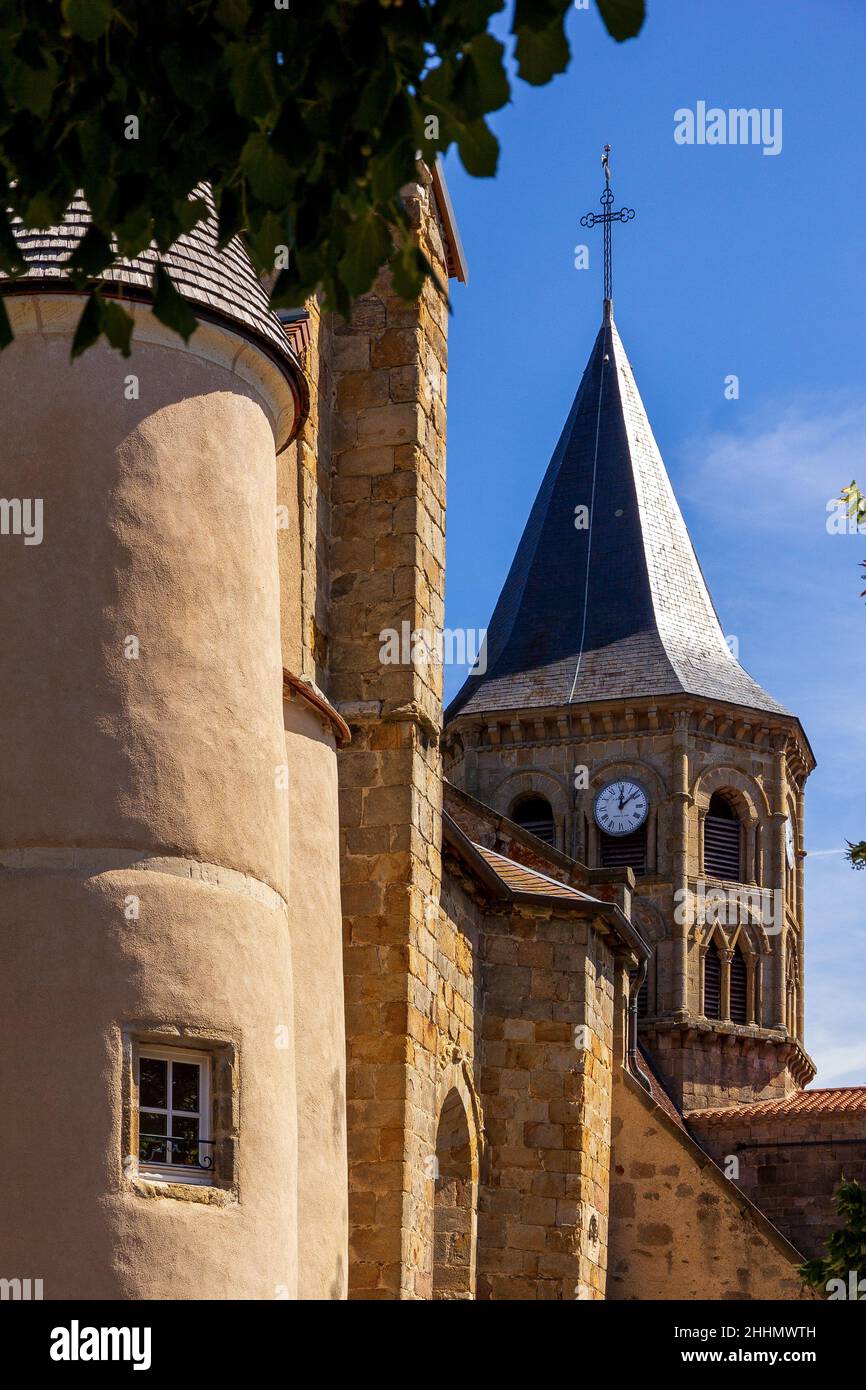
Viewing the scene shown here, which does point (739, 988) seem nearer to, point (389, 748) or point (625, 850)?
point (625, 850)

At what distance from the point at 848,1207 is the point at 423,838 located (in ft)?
14.1

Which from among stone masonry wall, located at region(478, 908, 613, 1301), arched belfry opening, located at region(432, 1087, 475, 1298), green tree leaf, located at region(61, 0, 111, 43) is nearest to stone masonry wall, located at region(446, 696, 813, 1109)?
stone masonry wall, located at region(478, 908, 613, 1301)

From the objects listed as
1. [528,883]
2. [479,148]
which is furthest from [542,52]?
[528,883]

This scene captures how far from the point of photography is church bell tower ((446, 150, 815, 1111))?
49.2 meters

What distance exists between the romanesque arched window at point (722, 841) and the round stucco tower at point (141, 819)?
128ft

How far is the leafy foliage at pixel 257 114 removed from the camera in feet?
18.6

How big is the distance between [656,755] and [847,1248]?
38.1 meters

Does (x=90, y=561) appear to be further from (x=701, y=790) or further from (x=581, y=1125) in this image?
(x=701, y=790)

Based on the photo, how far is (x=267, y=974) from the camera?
37.7 feet

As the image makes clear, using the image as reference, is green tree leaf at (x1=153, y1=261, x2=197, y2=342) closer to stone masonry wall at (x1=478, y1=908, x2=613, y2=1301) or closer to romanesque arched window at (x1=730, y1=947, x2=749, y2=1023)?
stone masonry wall at (x1=478, y1=908, x2=613, y2=1301)

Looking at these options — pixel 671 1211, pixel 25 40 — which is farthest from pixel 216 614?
pixel 671 1211

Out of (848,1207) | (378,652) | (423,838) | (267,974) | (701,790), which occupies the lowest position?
(848,1207)

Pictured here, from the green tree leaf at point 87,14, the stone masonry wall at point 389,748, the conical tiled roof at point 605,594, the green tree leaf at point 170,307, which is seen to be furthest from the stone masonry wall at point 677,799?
the green tree leaf at point 87,14

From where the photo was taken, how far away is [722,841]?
167 feet
